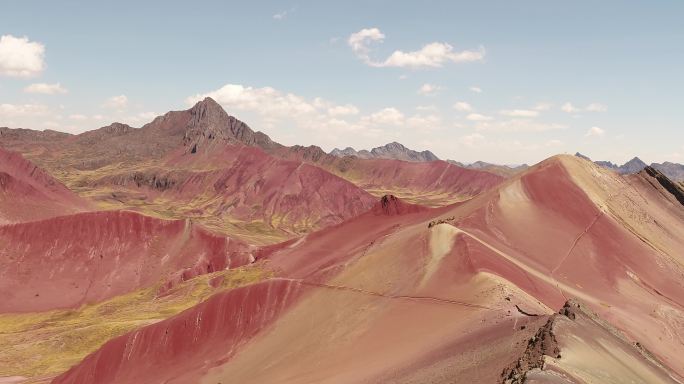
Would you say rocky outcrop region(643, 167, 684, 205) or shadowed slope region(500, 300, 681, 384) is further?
rocky outcrop region(643, 167, 684, 205)

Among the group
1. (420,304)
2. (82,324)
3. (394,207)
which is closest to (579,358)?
(420,304)

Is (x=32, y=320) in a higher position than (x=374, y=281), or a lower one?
lower

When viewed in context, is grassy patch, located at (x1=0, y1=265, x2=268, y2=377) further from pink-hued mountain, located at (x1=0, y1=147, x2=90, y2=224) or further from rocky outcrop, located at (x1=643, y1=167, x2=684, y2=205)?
rocky outcrop, located at (x1=643, y1=167, x2=684, y2=205)

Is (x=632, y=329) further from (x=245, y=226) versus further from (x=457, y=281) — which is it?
(x=245, y=226)

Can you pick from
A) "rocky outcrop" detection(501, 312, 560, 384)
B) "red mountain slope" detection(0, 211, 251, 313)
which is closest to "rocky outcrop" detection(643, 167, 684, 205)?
"rocky outcrop" detection(501, 312, 560, 384)

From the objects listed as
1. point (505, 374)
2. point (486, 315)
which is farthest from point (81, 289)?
point (505, 374)

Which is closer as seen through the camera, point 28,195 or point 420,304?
point 420,304

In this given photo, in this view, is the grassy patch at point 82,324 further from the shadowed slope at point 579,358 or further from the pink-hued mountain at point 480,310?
the shadowed slope at point 579,358

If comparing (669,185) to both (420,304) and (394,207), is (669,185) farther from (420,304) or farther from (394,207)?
(420,304)

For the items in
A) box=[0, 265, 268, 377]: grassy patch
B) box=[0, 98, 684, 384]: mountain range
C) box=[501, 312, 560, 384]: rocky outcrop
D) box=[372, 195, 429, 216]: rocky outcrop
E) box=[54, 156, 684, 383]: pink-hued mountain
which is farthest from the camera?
box=[372, 195, 429, 216]: rocky outcrop
